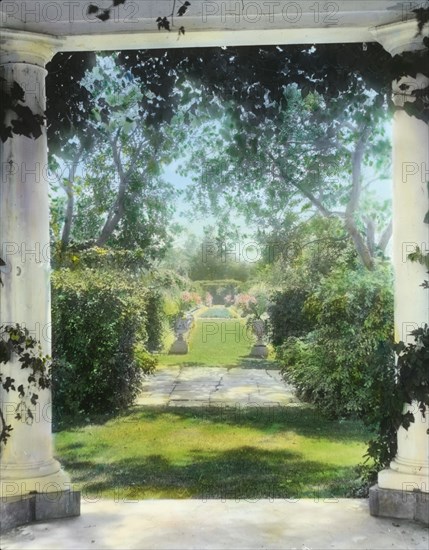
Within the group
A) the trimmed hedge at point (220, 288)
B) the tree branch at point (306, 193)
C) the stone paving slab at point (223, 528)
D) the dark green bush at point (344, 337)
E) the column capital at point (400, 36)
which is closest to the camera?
the stone paving slab at point (223, 528)

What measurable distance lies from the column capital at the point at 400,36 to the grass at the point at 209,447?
2305 mm

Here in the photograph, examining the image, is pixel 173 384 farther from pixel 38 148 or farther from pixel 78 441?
pixel 38 148

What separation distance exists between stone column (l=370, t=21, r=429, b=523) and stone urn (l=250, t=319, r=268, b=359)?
1346 millimetres

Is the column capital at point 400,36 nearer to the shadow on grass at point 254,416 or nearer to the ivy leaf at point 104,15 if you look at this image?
the ivy leaf at point 104,15

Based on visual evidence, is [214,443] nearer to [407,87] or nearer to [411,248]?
[411,248]

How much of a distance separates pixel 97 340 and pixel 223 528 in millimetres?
2135

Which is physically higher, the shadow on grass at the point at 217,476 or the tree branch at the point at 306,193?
the tree branch at the point at 306,193

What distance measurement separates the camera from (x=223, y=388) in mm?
4027

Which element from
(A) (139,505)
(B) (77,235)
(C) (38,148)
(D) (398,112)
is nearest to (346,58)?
(D) (398,112)

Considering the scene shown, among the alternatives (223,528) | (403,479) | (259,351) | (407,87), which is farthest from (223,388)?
(407,87)

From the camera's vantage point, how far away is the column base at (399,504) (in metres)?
2.64

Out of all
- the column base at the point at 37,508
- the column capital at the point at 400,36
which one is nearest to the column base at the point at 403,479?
the column base at the point at 37,508

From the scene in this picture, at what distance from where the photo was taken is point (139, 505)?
2980 millimetres

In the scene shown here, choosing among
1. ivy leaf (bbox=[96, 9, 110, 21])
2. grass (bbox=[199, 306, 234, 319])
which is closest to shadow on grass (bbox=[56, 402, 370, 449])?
grass (bbox=[199, 306, 234, 319])
